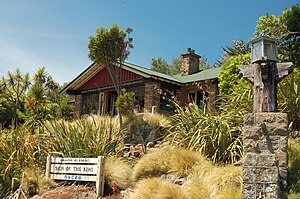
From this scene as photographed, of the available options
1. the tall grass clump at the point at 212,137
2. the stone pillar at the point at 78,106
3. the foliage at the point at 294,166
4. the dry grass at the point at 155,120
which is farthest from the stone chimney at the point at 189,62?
the foliage at the point at 294,166

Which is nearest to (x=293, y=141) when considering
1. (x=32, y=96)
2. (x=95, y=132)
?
(x=95, y=132)

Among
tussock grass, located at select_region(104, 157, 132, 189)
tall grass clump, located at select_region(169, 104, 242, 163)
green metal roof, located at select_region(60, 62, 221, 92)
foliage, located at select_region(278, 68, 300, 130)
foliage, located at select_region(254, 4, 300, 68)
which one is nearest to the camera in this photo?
tussock grass, located at select_region(104, 157, 132, 189)

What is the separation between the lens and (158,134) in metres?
13.2

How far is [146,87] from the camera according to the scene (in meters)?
17.5

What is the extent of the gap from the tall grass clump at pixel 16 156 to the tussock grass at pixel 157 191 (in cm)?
296

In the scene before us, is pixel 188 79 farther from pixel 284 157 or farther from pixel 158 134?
pixel 284 157

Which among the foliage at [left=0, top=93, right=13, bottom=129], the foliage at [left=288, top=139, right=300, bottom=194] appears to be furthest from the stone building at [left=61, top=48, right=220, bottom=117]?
the foliage at [left=288, top=139, right=300, bottom=194]

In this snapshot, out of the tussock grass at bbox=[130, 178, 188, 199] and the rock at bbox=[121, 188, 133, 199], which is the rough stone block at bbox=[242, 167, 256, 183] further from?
the rock at bbox=[121, 188, 133, 199]

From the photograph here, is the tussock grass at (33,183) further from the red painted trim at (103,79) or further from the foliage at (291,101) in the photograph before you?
the red painted trim at (103,79)

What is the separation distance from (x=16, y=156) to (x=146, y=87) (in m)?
10.1

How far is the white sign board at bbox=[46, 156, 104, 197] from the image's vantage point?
22.6 feet

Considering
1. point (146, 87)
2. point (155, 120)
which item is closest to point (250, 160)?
point (155, 120)

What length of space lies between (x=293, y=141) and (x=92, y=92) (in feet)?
51.3

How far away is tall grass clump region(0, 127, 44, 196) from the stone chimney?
41.8ft
